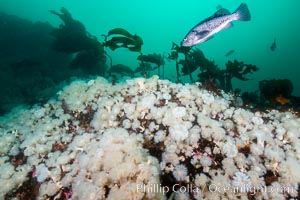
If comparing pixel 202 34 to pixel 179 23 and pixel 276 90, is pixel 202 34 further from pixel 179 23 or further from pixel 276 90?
pixel 179 23

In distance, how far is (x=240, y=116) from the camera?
12.0 ft

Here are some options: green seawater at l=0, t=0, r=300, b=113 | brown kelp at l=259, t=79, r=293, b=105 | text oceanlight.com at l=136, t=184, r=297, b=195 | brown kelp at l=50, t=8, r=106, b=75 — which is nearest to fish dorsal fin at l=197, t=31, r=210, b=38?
text oceanlight.com at l=136, t=184, r=297, b=195

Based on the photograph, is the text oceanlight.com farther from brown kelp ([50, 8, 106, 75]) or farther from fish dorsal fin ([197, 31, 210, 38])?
brown kelp ([50, 8, 106, 75])

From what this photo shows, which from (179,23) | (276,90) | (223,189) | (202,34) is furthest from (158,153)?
(179,23)

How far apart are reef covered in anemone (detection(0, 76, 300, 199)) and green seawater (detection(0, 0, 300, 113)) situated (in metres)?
47.4

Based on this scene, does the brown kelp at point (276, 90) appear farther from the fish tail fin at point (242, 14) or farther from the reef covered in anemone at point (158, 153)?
the fish tail fin at point (242, 14)

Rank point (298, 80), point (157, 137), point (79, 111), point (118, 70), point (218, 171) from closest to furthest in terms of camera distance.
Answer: point (218, 171) → point (157, 137) → point (79, 111) → point (118, 70) → point (298, 80)

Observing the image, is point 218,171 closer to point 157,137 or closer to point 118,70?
point 157,137

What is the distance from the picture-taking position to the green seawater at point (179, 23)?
64.9 metres

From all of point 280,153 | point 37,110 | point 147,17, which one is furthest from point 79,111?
point 147,17

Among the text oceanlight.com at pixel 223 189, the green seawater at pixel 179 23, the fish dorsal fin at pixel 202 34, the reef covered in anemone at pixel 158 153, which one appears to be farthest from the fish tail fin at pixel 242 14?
the green seawater at pixel 179 23

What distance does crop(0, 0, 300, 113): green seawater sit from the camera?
64938 mm

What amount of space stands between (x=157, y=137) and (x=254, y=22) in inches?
5745

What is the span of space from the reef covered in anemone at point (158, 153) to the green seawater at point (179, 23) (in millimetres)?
47381
